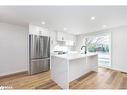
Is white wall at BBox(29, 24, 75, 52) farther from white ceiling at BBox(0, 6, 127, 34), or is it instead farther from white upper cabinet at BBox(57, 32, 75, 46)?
white ceiling at BBox(0, 6, 127, 34)

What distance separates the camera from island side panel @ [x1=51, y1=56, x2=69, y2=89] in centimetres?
283

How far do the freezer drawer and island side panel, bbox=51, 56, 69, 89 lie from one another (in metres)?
1.32

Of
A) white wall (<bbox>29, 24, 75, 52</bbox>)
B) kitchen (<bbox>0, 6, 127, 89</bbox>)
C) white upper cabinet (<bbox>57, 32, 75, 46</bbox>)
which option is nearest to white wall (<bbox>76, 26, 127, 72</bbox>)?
kitchen (<bbox>0, 6, 127, 89</bbox>)

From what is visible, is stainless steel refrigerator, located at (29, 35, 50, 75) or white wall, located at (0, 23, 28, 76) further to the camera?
stainless steel refrigerator, located at (29, 35, 50, 75)

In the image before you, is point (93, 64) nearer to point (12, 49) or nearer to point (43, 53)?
point (43, 53)

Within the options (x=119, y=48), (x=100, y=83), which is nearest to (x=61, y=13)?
(x=100, y=83)

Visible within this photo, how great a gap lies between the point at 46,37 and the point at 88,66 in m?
2.48

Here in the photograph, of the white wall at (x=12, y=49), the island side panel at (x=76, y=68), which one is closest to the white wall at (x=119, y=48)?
the island side panel at (x=76, y=68)

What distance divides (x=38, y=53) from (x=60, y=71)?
1.90m

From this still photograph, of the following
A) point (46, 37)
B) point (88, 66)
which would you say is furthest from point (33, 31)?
point (88, 66)

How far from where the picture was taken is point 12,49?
175 inches

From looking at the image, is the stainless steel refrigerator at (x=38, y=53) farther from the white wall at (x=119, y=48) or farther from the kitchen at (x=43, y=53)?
the white wall at (x=119, y=48)

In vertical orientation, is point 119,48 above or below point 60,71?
above

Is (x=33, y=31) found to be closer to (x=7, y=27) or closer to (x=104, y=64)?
(x=7, y=27)
